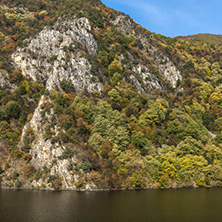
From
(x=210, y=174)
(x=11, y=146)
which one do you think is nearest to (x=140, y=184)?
(x=210, y=174)

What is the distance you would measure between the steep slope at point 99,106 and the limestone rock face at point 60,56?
23.4 inches

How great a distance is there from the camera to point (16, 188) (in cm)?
8031

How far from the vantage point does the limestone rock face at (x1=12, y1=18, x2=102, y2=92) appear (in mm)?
120981

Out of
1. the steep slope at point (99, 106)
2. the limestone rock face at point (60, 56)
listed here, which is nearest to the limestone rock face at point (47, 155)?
the steep slope at point (99, 106)

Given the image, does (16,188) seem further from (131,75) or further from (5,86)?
(131,75)

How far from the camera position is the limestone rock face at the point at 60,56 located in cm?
12098

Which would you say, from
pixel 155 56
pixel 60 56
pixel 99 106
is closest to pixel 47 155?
pixel 99 106

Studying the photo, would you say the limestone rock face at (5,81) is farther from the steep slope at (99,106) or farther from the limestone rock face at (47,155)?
the limestone rock face at (47,155)

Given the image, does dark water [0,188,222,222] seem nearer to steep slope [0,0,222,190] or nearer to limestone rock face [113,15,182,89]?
steep slope [0,0,222,190]

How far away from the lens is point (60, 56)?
422 feet

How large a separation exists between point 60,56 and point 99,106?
44.1 metres

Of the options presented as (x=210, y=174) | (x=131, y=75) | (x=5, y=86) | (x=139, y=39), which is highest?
(x=139, y=39)

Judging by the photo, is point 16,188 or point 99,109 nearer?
point 16,188

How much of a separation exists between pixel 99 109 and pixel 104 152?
24346mm
